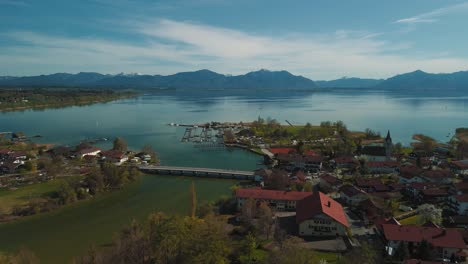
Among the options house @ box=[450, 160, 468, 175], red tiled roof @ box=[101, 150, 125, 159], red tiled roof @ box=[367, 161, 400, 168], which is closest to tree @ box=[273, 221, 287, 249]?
red tiled roof @ box=[367, 161, 400, 168]

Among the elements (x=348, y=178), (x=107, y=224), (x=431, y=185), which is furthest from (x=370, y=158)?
(x=107, y=224)

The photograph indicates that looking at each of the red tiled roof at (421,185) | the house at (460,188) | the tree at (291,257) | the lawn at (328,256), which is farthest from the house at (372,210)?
the tree at (291,257)

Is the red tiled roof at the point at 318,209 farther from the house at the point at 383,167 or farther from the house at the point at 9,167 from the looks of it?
the house at the point at 9,167

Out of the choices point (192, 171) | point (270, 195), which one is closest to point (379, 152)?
point (270, 195)

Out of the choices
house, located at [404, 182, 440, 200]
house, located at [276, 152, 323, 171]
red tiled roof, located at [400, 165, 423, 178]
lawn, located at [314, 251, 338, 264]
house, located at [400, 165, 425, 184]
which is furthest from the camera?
house, located at [276, 152, 323, 171]

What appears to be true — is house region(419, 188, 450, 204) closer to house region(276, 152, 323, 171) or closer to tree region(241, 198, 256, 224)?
house region(276, 152, 323, 171)

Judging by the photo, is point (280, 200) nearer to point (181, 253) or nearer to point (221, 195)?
point (221, 195)
